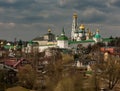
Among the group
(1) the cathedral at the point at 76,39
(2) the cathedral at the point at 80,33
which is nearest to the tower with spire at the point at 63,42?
(1) the cathedral at the point at 76,39

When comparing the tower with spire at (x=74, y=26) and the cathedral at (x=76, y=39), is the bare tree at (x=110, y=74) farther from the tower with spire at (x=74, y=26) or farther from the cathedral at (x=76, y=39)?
the tower with spire at (x=74, y=26)

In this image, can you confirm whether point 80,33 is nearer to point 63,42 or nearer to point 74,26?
point 74,26

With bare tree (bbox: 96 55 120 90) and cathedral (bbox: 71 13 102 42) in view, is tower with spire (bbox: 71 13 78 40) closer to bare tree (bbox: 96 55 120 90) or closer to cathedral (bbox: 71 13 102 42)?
cathedral (bbox: 71 13 102 42)

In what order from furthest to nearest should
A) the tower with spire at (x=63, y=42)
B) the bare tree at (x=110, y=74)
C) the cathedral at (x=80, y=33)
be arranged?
the cathedral at (x=80, y=33), the tower with spire at (x=63, y=42), the bare tree at (x=110, y=74)

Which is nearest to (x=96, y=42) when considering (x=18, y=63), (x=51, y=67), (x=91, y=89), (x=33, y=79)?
(x=18, y=63)

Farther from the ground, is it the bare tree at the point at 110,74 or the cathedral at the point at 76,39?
the cathedral at the point at 76,39

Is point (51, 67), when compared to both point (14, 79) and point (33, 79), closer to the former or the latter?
point (14, 79)

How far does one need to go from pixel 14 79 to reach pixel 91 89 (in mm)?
13052

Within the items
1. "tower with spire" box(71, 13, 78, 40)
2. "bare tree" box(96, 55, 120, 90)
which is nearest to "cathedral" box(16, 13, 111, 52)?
"tower with spire" box(71, 13, 78, 40)

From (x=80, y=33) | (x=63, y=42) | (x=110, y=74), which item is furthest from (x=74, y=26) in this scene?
(x=110, y=74)

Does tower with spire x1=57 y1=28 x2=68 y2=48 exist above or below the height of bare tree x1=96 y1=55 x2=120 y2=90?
above

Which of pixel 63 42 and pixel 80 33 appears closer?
pixel 63 42

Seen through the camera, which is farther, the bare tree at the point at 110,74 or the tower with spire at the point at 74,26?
the tower with spire at the point at 74,26

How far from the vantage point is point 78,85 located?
24078mm
